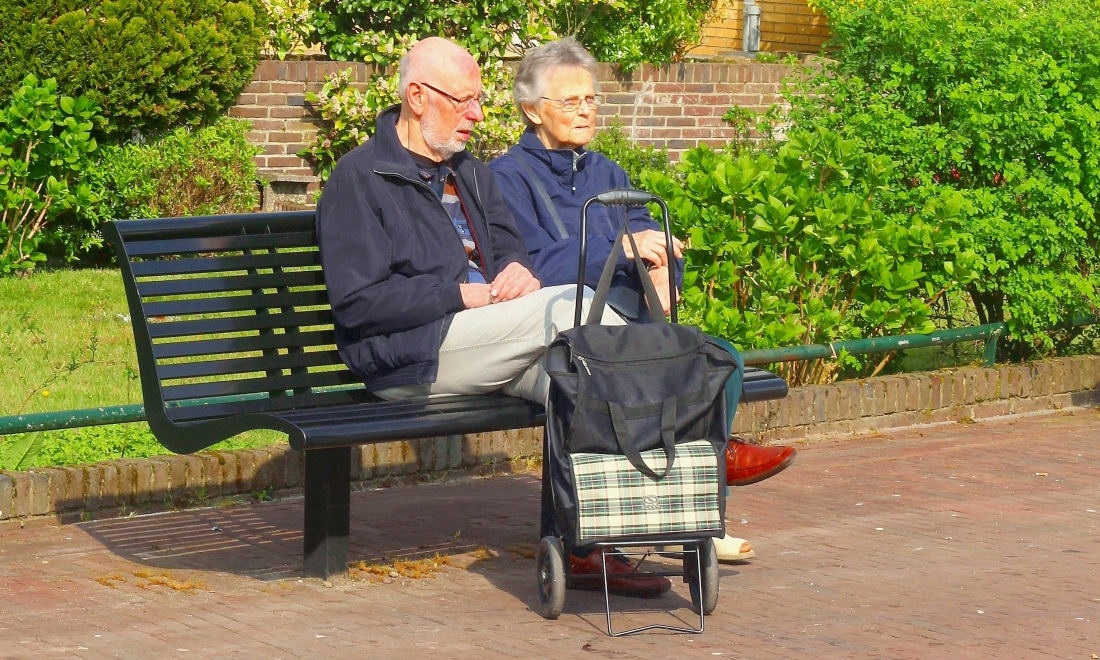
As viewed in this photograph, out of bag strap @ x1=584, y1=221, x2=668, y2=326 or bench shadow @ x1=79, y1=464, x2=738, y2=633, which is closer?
bag strap @ x1=584, y1=221, x2=668, y2=326

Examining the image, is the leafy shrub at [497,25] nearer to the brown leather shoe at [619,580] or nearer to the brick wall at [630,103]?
the brick wall at [630,103]

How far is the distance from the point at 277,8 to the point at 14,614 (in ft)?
26.3

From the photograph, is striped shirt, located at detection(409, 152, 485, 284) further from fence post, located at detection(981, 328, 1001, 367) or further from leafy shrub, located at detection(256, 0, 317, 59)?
leafy shrub, located at detection(256, 0, 317, 59)

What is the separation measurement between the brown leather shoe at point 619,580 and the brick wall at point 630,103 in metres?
6.61

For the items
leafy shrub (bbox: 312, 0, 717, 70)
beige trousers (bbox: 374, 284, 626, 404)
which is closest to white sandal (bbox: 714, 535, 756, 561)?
beige trousers (bbox: 374, 284, 626, 404)

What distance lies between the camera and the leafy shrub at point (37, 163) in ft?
29.5

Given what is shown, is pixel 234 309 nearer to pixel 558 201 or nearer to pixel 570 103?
pixel 558 201

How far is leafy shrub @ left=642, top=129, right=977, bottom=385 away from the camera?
7.06m

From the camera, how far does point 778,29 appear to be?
20.8 meters

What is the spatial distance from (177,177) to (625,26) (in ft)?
16.3

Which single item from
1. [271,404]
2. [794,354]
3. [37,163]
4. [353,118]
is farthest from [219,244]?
[353,118]

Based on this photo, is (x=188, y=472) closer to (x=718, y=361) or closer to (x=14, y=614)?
(x=14, y=614)

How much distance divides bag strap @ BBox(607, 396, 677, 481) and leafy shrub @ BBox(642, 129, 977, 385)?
2708 mm

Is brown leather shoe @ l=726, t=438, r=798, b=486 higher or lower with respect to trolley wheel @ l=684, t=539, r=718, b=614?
higher
